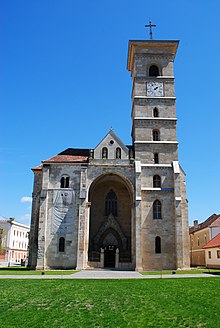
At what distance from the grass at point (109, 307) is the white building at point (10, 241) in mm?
58614

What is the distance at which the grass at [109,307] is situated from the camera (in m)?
9.56

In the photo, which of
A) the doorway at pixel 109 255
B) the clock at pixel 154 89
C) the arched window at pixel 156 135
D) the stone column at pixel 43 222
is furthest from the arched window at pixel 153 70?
the doorway at pixel 109 255

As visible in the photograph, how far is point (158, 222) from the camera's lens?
34969mm

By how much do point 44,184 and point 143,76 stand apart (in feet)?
60.2

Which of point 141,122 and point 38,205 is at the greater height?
point 141,122

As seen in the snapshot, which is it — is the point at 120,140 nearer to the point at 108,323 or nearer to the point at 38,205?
the point at 38,205

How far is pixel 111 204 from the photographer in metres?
40.3

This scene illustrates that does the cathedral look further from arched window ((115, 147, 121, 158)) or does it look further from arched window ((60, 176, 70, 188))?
arched window ((60, 176, 70, 188))

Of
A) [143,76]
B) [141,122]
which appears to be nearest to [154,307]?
[141,122]

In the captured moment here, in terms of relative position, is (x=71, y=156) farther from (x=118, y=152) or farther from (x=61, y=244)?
(x=61, y=244)

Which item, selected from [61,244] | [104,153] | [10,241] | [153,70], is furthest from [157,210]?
[10,241]

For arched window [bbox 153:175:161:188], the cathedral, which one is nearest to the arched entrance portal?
the cathedral

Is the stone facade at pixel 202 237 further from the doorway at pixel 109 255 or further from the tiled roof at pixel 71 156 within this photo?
the tiled roof at pixel 71 156

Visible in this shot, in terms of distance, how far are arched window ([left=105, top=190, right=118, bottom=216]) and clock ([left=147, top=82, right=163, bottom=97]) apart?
43.8ft
